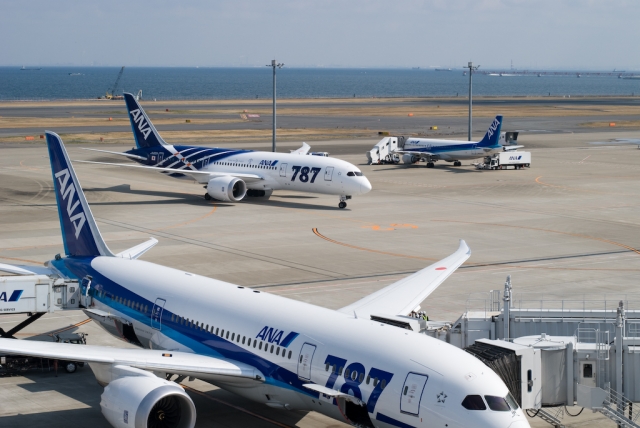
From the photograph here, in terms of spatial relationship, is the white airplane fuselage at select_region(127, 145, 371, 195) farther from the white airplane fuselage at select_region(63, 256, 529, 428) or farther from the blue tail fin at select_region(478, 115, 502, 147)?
the white airplane fuselage at select_region(63, 256, 529, 428)

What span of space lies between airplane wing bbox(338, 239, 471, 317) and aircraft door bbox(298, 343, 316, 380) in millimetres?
5088

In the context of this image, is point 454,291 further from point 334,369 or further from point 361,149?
point 361,149

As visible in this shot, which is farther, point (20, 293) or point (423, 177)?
point (423, 177)

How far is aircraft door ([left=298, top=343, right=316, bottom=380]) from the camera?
21516 millimetres

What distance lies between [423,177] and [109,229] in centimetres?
3852

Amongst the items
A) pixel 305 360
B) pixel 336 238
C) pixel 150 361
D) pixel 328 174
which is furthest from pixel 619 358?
pixel 328 174

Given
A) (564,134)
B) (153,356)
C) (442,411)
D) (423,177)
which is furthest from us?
(564,134)

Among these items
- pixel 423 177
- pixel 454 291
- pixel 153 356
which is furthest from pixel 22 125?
pixel 153 356

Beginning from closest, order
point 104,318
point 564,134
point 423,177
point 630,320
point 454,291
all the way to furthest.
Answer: point 630,320 → point 104,318 → point 454,291 → point 423,177 → point 564,134

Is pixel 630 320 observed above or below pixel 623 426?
above

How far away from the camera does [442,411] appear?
1839 centimetres

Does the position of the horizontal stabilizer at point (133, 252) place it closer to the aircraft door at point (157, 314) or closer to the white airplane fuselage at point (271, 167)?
the aircraft door at point (157, 314)

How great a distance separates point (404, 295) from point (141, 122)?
157ft

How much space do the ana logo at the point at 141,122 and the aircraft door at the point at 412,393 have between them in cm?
5609
